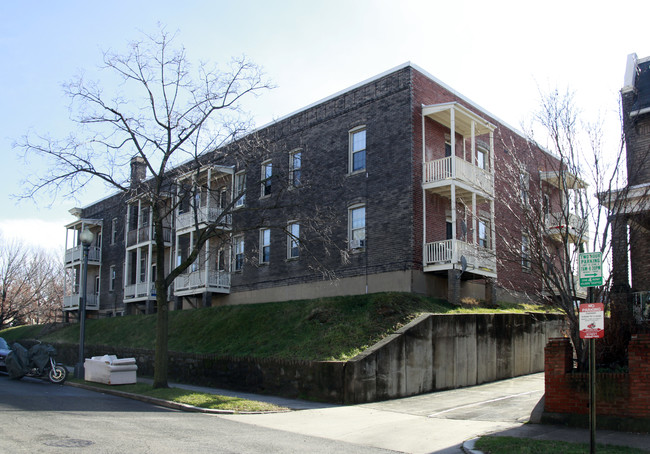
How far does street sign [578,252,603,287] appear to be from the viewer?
9.05 meters

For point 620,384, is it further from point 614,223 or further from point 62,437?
point 62,437

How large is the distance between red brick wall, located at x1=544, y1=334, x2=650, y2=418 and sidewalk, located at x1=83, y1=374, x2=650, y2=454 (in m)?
0.48

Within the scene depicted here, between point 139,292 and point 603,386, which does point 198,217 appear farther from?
point 603,386

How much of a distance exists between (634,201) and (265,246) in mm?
19001

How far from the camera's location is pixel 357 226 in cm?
2488

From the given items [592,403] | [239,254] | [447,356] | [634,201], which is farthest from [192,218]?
[592,403]

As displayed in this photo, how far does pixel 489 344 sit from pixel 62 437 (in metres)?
14.3

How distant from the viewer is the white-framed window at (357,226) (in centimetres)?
2444

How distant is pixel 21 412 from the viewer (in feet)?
40.3

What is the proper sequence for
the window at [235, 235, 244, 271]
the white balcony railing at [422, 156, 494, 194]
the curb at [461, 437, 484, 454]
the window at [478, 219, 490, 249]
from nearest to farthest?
the curb at [461, 437, 484, 454]
the white balcony railing at [422, 156, 494, 194]
the window at [478, 219, 490, 249]
the window at [235, 235, 244, 271]

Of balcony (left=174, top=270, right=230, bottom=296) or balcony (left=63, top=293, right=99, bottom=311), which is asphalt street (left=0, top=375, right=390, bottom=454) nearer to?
balcony (left=174, top=270, right=230, bottom=296)

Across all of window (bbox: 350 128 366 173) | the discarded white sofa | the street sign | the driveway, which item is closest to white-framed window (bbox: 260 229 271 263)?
window (bbox: 350 128 366 173)

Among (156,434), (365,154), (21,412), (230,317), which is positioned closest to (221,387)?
(230,317)

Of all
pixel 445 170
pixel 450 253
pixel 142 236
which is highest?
pixel 445 170
